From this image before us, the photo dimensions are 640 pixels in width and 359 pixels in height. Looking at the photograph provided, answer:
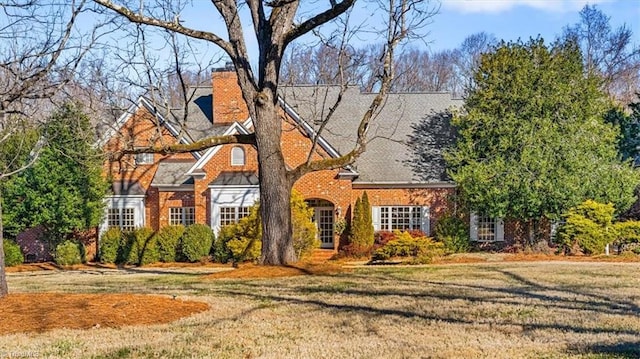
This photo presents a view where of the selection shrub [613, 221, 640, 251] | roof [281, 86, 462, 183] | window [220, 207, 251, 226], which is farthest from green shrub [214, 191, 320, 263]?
shrub [613, 221, 640, 251]

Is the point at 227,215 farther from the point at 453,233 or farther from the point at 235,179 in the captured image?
the point at 453,233

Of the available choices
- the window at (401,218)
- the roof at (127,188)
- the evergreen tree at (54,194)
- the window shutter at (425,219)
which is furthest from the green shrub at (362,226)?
the evergreen tree at (54,194)

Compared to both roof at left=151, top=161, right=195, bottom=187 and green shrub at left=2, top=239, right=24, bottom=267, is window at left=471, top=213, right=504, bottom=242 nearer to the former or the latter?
roof at left=151, top=161, right=195, bottom=187

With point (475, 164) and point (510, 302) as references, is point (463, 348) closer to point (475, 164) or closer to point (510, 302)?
point (510, 302)

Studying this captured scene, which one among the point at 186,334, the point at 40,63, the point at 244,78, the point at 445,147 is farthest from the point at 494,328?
the point at 445,147

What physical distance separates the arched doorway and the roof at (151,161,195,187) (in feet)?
16.6

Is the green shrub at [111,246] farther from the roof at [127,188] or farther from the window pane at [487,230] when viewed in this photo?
the window pane at [487,230]

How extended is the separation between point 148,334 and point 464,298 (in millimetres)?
4771

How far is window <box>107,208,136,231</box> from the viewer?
28.1 meters

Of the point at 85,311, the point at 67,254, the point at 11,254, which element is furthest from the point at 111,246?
the point at 85,311

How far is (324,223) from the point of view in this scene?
1062 inches

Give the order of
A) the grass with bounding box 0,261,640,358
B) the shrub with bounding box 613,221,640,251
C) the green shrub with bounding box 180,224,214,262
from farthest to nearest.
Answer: the green shrub with bounding box 180,224,214,262 → the shrub with bounding box 613,221,640,251 → the grass with bounding box 0,261,640,358

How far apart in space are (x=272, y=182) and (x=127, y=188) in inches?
568

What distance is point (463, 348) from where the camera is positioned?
6688 mm
